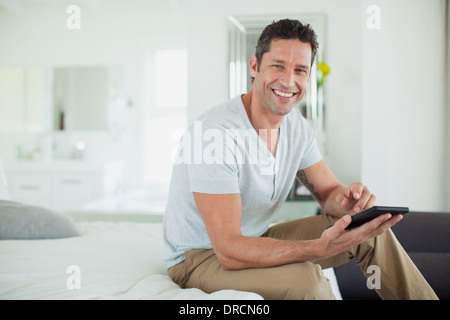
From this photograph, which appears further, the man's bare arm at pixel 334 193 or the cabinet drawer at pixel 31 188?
the cabinet drawer at pixel 31 188

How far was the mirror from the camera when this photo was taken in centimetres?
446

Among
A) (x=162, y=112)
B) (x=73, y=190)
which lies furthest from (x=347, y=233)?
(x=162, y=112)

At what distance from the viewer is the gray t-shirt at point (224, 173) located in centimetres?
108

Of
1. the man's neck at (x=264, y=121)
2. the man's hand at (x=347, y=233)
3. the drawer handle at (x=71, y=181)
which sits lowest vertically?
the drawer handle at (x=71, y=181)

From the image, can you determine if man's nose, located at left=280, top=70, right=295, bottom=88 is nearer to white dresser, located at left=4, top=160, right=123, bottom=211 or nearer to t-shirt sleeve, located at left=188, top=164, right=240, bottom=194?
t-shirt sleeve, located at left=188, top=164, right=240, bottom=194

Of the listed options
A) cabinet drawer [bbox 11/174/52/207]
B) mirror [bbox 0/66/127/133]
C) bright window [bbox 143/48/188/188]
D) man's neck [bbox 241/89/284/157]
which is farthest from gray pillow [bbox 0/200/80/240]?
mirror [bbox 0/66/127/133]

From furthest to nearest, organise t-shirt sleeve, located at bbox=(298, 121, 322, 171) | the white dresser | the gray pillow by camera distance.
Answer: the white dresser, the gray pillow, t-shirt sleeve, located at bbox=(298, 121, 322, 171)

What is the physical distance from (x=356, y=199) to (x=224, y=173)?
0.44 m

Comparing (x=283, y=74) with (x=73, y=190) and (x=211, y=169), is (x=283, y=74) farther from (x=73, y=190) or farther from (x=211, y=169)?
(x=73, y=190)

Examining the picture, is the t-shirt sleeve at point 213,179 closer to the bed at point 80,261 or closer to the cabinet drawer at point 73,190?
the bed at point 80,261

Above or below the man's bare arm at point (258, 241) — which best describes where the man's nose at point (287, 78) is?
above

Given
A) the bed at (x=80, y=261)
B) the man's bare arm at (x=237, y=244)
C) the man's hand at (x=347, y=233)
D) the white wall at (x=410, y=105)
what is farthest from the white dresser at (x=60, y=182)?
the man's hand at (x=347, y=233)

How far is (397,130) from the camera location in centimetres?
268

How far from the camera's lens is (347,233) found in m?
0.95
